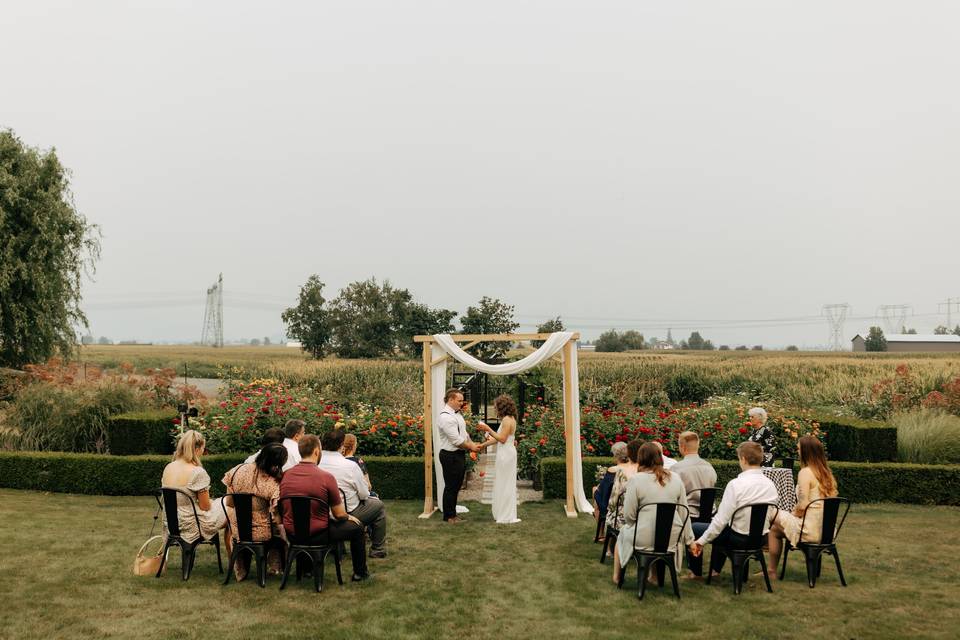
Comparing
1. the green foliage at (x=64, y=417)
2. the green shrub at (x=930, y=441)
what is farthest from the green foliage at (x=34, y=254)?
the green shrub at (x=930, y=441)

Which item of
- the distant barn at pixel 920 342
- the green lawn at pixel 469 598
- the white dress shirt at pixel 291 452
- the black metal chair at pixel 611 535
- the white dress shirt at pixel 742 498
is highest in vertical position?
the distant barn at pixel 920 342

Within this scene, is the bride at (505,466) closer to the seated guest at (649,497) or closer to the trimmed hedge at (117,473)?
the trimmed hedge at (117,473)

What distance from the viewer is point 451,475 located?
855cm

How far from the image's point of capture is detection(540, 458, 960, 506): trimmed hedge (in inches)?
394

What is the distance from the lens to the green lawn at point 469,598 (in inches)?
194

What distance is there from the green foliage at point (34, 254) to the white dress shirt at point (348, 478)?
15.2 meters

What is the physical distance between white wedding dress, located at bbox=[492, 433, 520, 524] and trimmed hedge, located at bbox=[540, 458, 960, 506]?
1.64 meters

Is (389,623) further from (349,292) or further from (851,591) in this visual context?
(349,292)

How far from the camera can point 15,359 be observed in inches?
738

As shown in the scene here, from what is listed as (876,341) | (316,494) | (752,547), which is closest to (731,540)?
(752,547)

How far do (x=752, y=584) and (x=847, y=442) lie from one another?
6.17 meters

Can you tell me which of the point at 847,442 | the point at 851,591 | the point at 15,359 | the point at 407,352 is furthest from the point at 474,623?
the point at 407,352

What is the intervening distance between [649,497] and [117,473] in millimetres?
8266

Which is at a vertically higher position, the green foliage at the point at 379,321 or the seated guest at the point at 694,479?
the green foliage at the point at 379,321
